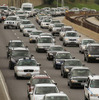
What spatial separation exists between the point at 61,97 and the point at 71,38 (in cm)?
4113

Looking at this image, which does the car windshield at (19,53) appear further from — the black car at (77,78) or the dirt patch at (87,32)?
the dirt patch at (87,32)

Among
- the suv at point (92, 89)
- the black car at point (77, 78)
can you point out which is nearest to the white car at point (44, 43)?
the black car at point (77, 78)

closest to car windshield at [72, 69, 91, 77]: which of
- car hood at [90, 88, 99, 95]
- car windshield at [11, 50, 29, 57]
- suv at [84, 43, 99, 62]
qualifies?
car hood at [90, 88, 99, 95]

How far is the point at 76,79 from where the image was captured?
116 ft

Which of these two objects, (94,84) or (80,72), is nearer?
(94,84)

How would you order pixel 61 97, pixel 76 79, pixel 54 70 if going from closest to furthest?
1. pixel 61 97
2. pixel 76 79
3. pixel 54 70

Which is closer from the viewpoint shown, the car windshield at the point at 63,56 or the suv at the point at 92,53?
the car windshield at the point at 63,56

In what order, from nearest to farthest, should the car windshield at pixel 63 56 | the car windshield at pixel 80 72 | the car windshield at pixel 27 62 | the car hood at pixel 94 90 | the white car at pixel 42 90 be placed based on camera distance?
the white car at pixel 42 90 → the car hood at pixel 94 90 → the car windshield at pixel 80 72 → the car windshield at pixel 27 62 → the car windshield at pixel 63 56

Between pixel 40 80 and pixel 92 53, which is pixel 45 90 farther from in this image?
pixel 92 53

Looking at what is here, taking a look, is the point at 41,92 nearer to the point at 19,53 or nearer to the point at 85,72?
the point at 85,72

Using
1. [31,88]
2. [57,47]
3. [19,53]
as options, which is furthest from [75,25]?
[31,88]

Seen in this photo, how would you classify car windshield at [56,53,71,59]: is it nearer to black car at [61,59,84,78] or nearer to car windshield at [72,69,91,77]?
black car at [61,59,84,78]

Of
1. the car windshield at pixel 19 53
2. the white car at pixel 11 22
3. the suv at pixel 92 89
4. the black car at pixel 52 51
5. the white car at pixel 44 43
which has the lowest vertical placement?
the white car at pixel 11 22

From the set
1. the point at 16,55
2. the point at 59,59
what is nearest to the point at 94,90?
the point at 59,59
